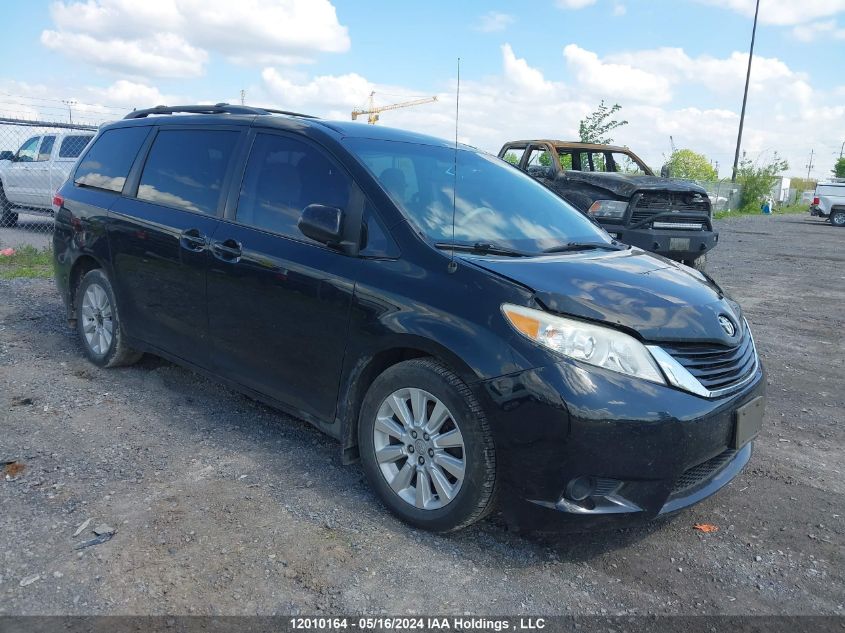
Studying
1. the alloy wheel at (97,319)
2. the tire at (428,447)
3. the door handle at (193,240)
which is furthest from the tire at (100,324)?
the tire at (428,447)

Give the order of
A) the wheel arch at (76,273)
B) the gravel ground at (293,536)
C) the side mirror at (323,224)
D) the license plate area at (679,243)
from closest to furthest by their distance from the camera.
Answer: the gravel ground at (293,536) → the side mirror at (323,224) → the wheel arch at (76,273) → the license plate area at (679,243)

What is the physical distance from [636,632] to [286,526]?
1.52 meters

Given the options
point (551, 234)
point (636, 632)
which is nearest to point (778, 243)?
point (551, 234)

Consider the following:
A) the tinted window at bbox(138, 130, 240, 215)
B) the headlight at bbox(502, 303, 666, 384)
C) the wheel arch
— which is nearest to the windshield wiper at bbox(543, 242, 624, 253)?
the headlight at bbox(502, 303, 666, 384)

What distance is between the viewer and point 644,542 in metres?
3.25

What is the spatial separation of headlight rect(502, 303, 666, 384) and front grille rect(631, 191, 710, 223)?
695cm

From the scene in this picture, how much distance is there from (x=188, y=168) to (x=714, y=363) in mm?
3256

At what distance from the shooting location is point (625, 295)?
309cm

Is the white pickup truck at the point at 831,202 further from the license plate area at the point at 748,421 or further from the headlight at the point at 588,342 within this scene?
the headlight at the point at 588,342

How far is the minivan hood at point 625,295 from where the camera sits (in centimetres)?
295

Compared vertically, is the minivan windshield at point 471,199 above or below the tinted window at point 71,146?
below

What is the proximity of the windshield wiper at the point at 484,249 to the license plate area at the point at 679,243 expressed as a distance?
21.0ft

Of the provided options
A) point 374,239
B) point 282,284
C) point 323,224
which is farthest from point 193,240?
point 374,239

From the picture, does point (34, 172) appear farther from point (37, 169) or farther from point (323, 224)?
point (323, 224)
